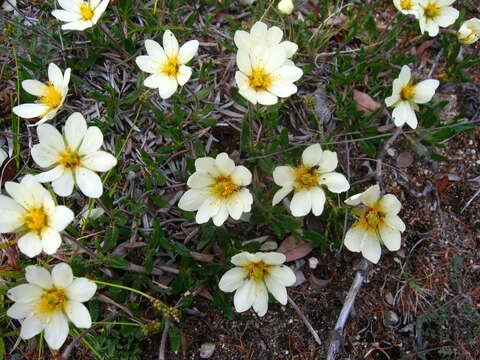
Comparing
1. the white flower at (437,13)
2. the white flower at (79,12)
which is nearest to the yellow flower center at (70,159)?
the white flower at (79,12)

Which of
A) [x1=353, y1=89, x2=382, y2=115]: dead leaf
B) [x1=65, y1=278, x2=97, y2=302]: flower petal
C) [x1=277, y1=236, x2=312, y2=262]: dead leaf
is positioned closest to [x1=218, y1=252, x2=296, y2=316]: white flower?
[x1=277, y1=236, x2=312, y2=262]: dead leaf

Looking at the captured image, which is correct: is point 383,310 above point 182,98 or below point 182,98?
below

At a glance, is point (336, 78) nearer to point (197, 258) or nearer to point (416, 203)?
point (416, 203)

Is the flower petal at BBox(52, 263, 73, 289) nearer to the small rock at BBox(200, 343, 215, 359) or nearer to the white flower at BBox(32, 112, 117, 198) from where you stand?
the white flower at BBox(32, 112, 117, 198)

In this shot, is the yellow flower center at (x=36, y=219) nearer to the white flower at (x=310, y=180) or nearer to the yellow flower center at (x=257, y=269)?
the yellow flower center at (x=257, y=269)

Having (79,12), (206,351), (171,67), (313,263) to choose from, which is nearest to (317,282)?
(313,263)

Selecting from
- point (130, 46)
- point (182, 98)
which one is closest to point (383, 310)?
point (182, 98)

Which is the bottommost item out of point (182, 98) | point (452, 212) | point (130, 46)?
point (452, 212)
